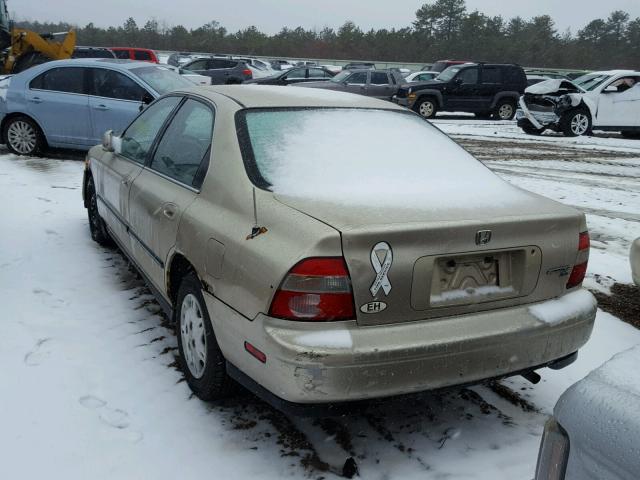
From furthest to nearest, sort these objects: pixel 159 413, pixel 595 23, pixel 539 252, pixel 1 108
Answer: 1. pixel 595 23
2. pixel 1 108
3. pixel 159 413
4. pixel 539 252

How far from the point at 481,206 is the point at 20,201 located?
19.4 feet

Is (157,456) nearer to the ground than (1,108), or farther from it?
nearer to the ground

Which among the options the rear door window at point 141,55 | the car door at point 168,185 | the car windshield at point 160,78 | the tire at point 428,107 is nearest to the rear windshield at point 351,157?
the car door at point 168,185

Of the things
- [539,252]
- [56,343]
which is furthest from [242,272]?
[56,343]

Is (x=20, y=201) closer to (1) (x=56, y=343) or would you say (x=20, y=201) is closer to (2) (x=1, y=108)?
(2) (x=1, y=108)

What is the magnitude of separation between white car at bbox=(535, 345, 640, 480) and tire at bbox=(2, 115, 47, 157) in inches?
382

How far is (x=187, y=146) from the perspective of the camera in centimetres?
349

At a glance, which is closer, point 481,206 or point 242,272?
point 242,272

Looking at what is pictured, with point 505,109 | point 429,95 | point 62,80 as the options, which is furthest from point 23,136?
point 505,109

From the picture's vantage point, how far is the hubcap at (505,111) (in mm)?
20438

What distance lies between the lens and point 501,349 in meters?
2.51

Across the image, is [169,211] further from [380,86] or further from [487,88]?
[487,88]

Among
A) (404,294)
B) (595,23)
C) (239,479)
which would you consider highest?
(595,23)

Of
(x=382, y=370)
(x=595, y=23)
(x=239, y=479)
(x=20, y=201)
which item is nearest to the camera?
(x=382, y=370)
